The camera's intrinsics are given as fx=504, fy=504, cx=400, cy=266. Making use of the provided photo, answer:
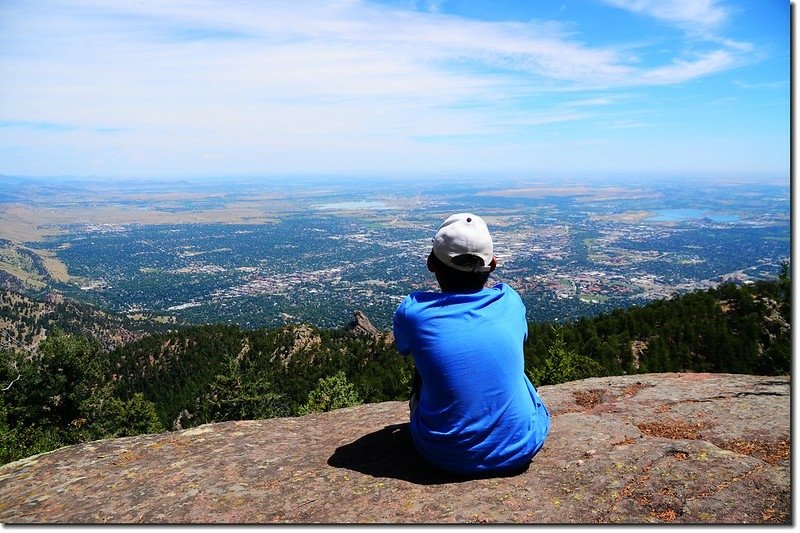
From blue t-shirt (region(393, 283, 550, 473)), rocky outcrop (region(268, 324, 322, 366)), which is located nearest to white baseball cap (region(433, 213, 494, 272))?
blue t-shirt (region(393, 283, 550, 473))

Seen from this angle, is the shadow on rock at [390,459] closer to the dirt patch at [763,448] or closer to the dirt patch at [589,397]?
Result: the dirt patch at [763,448]

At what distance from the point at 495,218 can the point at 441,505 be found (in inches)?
7444

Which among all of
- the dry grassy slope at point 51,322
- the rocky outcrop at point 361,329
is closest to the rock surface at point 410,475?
the rocky outcrop at point 361,329

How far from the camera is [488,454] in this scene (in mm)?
4312

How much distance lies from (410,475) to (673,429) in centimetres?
329

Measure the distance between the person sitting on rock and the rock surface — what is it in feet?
1.04

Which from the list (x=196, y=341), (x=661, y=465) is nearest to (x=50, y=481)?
(x=661, y=465)

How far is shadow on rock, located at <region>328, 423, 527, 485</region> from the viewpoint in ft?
14.9

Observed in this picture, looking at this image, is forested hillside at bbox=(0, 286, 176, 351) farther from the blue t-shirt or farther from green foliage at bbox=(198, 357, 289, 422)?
the blue t-shirt

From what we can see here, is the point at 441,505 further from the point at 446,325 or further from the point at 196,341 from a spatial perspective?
the point at 196,341

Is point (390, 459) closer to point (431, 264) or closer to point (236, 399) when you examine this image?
point (431, 264)

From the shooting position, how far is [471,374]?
4078 millimetres

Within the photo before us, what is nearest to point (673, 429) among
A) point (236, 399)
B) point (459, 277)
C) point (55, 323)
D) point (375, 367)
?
point (459, 277)

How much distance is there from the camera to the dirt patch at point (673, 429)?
220 inches
